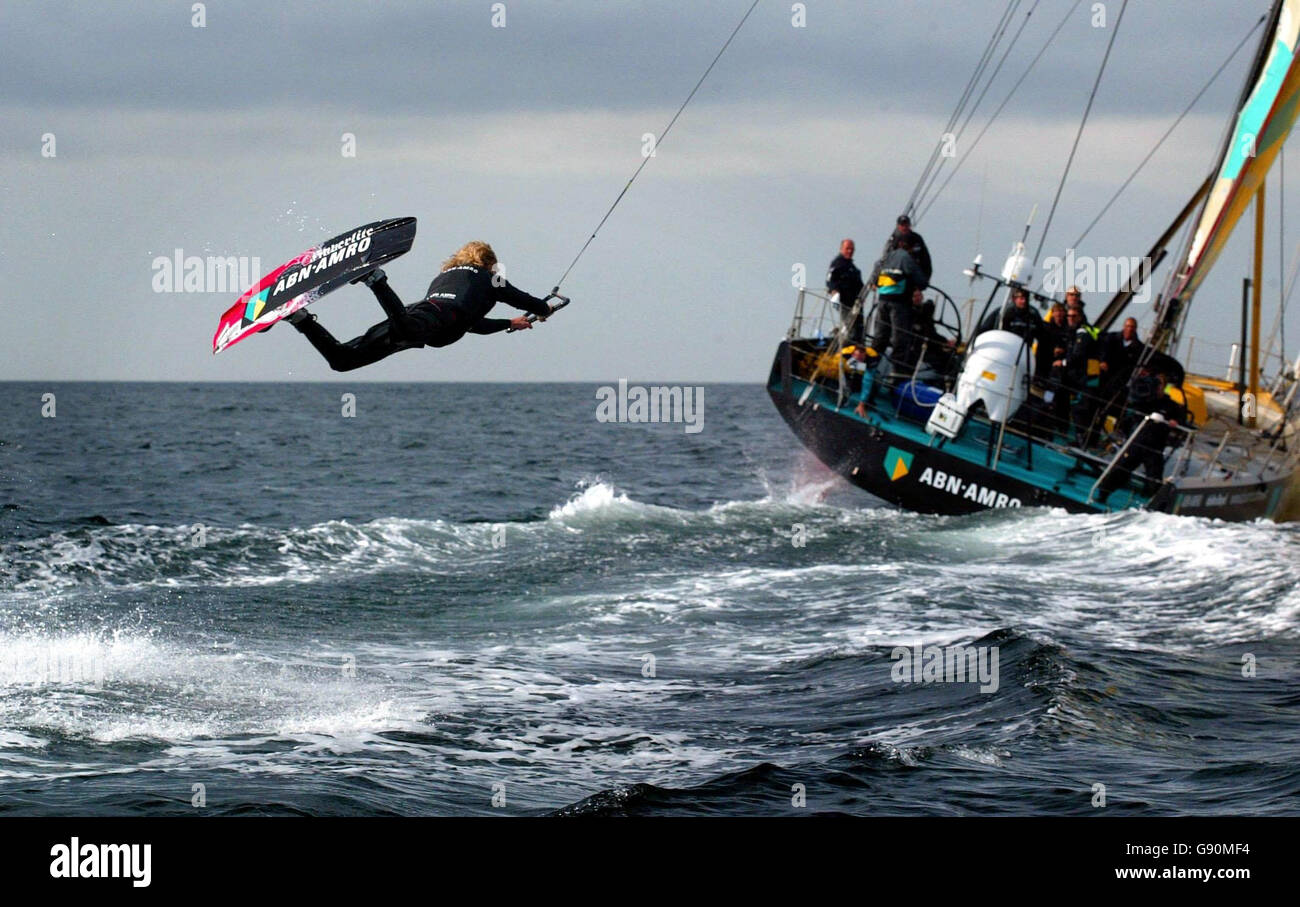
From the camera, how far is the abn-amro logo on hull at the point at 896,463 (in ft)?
71.7

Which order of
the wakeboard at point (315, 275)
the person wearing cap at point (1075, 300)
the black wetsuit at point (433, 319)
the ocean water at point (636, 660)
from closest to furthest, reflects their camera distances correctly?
the wakeboard at point (315, 275) < the black wetsuit at point (433, 319) < the ocean water at point (636, 660) < the person wearing cap at point (1075, 300)

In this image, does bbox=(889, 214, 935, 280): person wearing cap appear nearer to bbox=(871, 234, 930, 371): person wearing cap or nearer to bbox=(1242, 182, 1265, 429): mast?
bbox=(871, 234, 930, 371): person wearing cap

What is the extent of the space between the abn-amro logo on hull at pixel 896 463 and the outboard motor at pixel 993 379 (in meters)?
0.85

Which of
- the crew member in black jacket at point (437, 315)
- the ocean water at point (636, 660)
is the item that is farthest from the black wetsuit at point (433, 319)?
the ocean water at point (636, 660)

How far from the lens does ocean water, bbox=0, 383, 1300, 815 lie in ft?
30.8

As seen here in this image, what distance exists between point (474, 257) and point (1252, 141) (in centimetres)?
1596

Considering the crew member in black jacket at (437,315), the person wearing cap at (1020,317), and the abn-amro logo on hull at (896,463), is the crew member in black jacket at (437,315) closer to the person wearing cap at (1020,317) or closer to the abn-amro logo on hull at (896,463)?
the person wearing cap at (1020,317)

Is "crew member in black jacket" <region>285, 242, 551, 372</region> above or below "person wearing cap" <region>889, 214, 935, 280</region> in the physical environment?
below

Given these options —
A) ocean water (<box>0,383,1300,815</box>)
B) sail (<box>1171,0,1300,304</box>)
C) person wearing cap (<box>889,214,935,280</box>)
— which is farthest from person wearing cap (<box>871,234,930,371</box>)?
sail (<box>1171,0,1300,304</box>)

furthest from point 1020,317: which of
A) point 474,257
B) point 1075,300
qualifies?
point 474,257
